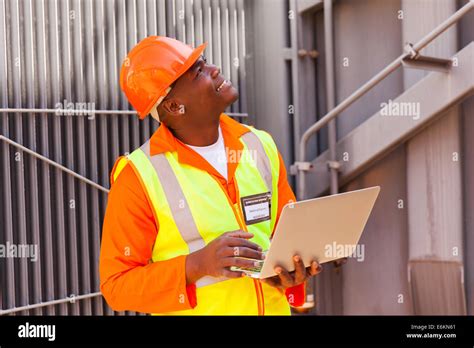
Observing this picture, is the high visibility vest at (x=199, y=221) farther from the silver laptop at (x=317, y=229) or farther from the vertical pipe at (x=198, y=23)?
the vertical pipe at (x=198, y=23)

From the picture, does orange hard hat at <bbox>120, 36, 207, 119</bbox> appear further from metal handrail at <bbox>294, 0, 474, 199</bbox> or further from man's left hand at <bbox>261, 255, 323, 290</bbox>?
metal handrail at <bbox>294, 0, 474, 199</bbox>

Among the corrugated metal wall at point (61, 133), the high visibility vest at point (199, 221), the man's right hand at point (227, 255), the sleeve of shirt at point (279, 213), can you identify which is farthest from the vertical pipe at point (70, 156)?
the man's right hand at point (227, 255)

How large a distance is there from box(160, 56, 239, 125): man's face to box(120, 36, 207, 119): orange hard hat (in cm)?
3

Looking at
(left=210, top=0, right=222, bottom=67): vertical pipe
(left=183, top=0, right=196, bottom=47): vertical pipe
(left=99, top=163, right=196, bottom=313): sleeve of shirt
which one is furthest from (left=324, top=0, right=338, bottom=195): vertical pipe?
(left=99, top=163, right=196, bottom=313): sleeve of shirt

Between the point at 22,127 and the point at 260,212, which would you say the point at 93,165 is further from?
the point at 260,212

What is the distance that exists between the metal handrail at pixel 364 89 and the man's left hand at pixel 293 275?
5.80ft

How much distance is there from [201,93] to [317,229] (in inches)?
24.3

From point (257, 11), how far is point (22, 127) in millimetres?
1718

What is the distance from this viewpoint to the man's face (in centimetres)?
254

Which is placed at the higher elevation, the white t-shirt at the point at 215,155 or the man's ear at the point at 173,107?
the man's ear at the point at 173,107

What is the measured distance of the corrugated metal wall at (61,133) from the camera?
3.92m

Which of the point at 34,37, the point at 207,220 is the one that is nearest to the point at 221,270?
the point at 207,220

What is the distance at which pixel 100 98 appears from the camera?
4242 millimetres

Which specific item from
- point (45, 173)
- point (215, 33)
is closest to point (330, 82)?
point (215, 33)
